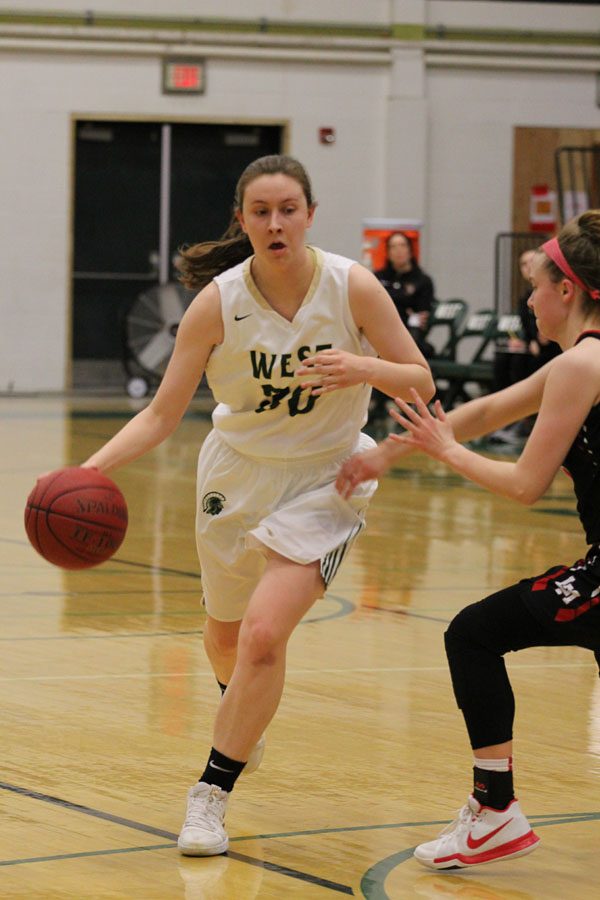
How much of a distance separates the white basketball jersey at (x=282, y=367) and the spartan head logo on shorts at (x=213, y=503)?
0.13 metres

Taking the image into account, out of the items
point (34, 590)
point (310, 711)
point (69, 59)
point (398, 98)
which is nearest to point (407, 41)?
point (398, 98)

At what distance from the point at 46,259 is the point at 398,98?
440cm

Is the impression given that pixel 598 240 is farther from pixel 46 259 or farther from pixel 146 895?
pixel 46 259

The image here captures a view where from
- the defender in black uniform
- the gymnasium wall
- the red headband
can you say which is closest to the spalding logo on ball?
the defender in black uniform

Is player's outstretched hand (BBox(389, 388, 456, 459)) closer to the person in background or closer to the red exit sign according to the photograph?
the person in background

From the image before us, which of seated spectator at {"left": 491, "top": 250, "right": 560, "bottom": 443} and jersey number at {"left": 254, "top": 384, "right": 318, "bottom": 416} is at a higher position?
jersey number at {"left": 254, "top": 384, "right": 318, "bottom": 416}

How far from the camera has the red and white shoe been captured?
3.80 metres

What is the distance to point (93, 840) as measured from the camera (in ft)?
13.0

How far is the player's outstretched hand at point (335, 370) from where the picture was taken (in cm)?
401

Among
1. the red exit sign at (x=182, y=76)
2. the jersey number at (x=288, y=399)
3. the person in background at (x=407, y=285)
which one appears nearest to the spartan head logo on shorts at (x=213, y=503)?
the jersey number at (x=288, y=399)

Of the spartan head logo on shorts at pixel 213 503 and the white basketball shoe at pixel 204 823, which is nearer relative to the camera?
the white basketball shoe at pixel 204 823

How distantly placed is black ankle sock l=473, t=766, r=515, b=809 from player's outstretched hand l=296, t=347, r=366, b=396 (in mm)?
910

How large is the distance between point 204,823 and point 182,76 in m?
16.5

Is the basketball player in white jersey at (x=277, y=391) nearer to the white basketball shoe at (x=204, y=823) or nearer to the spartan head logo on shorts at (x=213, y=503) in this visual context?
the spartan head logo on shorts at (x=213, y=503)
